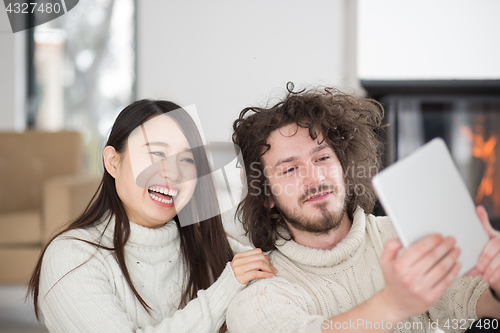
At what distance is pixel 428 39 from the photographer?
1.86 m

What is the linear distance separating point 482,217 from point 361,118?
0.54 meters

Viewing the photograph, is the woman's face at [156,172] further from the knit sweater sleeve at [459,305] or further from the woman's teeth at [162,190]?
the knit sweater sleeve at [459,305]

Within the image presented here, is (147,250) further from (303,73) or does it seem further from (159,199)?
(303,73)

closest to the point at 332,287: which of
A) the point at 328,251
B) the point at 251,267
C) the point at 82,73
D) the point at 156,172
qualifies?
the point at 328,251

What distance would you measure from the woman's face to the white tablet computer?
0.62 metres

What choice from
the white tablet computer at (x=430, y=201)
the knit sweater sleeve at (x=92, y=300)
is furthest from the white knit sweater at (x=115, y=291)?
the white tablet computer at (x=430, y=201)

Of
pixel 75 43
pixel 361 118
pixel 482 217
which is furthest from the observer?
pixel 75 43

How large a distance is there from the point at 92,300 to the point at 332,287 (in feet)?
1.81

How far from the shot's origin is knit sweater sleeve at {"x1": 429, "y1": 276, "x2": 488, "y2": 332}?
1005 mm

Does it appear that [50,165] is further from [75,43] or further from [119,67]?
[75,43]

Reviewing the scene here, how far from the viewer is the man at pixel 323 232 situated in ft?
2.80

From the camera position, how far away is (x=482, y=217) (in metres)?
0.80

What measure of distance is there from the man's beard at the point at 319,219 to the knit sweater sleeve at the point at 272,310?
16 cm

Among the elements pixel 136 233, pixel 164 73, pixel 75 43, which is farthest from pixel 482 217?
pixel 75 43
